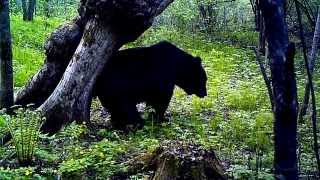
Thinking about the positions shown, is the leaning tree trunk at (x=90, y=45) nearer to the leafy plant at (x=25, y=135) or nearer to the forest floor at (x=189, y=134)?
the forest floor at (x=189, y=134)

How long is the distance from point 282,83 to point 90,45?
512cm

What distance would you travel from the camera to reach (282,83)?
4121mm

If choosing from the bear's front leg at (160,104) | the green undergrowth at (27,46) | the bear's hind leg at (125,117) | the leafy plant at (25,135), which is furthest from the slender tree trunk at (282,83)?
the green undergrowth at (27,46)

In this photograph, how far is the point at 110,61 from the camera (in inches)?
362

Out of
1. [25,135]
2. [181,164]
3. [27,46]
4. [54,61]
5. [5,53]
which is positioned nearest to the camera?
[181,164]

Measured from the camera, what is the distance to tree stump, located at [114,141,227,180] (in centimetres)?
564

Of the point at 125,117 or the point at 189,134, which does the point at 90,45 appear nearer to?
the point at 125,117

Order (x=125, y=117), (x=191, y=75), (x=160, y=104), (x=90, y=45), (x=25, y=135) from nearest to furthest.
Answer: (x=25, y=135) < (x=90, y=45) < (x=125, y=117) < (x=160, y=104) < (x=191, y=75)

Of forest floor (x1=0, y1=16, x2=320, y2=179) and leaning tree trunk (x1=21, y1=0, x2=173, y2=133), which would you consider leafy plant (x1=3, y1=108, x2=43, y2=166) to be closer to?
forest floor (x1=0, y1=16, x2=320, y2=179)

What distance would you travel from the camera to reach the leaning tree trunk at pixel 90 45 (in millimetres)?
8266

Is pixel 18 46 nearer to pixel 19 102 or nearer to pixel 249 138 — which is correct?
pixel 19 102

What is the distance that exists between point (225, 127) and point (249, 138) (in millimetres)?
890

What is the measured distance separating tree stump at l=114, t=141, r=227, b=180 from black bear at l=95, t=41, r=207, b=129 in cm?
309

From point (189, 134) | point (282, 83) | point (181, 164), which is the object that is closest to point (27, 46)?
point (189, 134)
